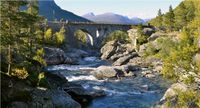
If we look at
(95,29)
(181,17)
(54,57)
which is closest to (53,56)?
(54,57)

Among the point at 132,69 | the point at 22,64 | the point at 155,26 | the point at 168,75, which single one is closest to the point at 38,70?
the point at 22,64

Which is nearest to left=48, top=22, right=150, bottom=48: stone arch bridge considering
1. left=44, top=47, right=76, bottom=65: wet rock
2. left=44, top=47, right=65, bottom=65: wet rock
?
left=44, top=47, right=76, bottom=65: wet rock

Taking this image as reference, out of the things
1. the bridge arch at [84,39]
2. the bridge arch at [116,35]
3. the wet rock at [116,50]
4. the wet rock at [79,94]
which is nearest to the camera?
the wet rock at [79,94]

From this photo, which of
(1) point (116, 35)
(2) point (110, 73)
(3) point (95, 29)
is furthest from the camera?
(3) point (95, 29)

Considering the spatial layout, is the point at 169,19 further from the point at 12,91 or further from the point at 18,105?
the point at 18,105

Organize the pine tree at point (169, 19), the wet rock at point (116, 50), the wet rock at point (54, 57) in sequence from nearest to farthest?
the wet rock at point (54, 57), the wet rock at point (116, 50), the pine tree at point (169, 19)

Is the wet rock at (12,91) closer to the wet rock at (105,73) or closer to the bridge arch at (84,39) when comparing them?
the wet rock at (105,73)

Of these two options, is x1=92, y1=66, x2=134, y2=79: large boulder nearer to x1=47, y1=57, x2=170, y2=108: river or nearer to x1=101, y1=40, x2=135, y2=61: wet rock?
x1=47, y1=57, x2=170, y2=108: river

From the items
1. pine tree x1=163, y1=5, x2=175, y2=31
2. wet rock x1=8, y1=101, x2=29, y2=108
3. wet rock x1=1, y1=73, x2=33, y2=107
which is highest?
pine tree x1=163, y1=5, x2=175, y2=31

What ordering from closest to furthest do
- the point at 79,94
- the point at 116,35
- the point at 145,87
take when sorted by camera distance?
1. the point at 79,94
2. the point at 145,87
3. the point at 116,35

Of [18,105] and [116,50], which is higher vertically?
[18,105]

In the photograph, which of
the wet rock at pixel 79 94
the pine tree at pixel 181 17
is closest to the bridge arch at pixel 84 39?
the pine tree at pixel 181 17

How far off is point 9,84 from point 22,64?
5.76m

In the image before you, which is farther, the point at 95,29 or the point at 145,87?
the point at 95,29
